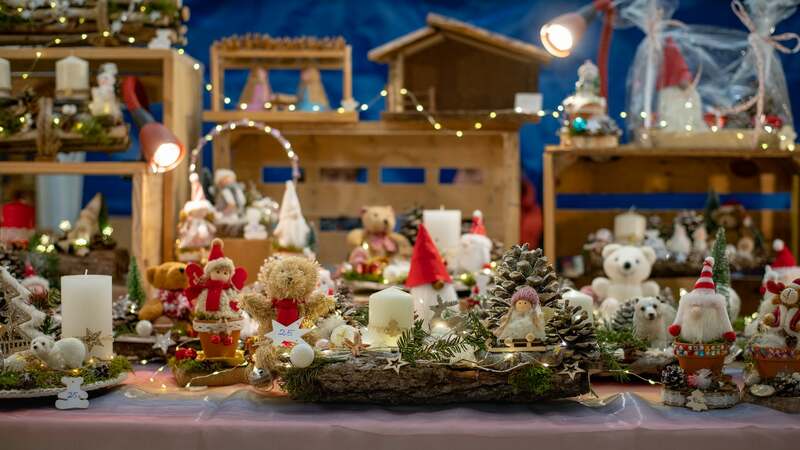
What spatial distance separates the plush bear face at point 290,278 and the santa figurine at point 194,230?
97 centimetres

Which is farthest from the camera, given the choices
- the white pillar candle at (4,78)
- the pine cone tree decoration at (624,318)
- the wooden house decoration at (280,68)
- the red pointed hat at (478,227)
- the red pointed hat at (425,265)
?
the wooden house decoration at (280,68)

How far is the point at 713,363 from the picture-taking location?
2230 mm

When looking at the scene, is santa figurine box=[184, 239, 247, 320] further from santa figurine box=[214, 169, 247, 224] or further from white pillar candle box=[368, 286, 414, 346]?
santa figurine box=[214, 169, 247, 224]

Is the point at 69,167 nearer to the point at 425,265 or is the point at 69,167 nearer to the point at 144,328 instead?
the point at 144,328

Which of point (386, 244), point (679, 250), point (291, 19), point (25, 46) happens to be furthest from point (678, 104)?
point (25, 46)

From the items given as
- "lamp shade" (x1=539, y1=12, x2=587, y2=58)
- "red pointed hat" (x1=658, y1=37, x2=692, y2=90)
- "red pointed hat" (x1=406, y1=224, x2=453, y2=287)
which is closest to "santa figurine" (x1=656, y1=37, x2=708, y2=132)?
"red pointed hat" (x1=658, y1=37, x2=692, y2=90)

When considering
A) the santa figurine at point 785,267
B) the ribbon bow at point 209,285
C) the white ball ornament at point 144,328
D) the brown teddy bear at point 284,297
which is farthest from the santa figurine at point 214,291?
the santa figurine at point 785,267

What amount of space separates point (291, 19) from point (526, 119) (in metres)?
1.20

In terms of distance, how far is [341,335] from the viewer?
239cm

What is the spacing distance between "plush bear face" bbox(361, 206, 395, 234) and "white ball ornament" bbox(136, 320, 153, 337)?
1.00m

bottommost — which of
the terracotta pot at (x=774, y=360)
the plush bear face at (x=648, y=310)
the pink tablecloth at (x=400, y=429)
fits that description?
the pink tablecloth at (x=400, y=429)

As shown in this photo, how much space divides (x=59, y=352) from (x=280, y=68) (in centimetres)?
173

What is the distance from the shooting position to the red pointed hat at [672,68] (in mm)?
3725

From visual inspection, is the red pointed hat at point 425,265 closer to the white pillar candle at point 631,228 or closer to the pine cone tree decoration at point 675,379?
the pine cone tree decoration at point 675,379
